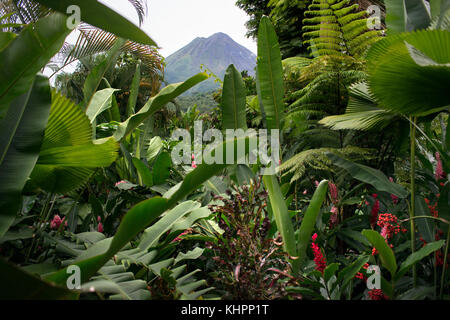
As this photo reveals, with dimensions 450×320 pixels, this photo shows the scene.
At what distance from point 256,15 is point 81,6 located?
898 cm

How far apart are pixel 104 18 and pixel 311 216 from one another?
116 cm

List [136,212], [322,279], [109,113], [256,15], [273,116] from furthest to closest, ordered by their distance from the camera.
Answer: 1. [256,15]
2. [109,113]
3. [273,116]
4. [322,279]
5. [136,212]

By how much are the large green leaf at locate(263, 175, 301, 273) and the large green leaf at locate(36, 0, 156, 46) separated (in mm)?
899

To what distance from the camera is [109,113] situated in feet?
8.69

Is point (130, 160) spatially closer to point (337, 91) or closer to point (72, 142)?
point (72, 142)

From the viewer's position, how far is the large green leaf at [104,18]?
787 millimetres

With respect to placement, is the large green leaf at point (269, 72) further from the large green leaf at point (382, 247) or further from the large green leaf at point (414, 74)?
the large green leaf at point (382, 247)

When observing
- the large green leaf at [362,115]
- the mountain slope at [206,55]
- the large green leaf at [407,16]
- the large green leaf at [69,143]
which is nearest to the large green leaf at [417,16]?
the large green leaf at [407,16]

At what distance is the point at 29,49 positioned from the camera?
80cm

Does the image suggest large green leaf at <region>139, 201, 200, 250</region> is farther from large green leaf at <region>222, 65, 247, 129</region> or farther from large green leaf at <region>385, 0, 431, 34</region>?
large green leaf at <region>385, 0, 431, 34</region>

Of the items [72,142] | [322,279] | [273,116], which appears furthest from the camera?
[273,116]

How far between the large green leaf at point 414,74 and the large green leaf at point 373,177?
40 cm

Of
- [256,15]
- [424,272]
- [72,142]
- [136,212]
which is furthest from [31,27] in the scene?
[256,15]

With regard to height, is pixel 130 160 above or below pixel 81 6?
below
